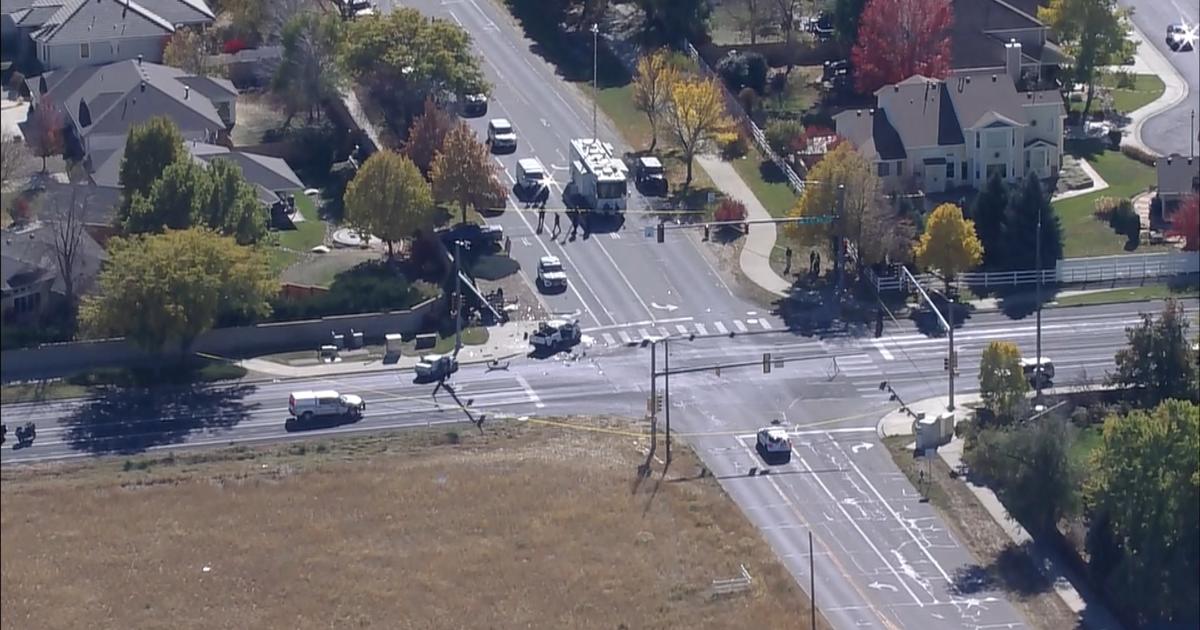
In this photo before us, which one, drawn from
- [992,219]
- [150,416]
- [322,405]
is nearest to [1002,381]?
[992,219]

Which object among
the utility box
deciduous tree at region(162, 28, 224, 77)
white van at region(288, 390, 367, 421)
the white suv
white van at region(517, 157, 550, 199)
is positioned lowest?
white van at region(288, 390, 367, 421)

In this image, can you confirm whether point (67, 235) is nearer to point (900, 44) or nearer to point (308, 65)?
point (308, 65)

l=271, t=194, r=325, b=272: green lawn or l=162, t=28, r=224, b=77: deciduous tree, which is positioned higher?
l=162, t=28, r=224, b=77: deciduous tree

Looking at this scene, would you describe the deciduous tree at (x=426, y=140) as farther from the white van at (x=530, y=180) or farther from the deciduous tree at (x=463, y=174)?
the white van at (x=530, y=180)

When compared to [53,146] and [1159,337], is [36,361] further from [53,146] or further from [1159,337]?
[1159,337]

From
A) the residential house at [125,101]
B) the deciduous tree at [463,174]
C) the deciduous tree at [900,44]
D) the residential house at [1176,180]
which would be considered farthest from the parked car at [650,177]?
the residential house at [1176,180]

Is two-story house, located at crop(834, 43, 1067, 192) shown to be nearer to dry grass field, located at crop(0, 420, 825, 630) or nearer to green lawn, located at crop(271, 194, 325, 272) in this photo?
green lawn, located at crop(271, 194, 325, 272)

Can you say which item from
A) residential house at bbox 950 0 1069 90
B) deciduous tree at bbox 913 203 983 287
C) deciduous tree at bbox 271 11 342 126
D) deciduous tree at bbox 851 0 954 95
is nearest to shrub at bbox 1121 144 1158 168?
residential house at bbox 950 0 1069 90
